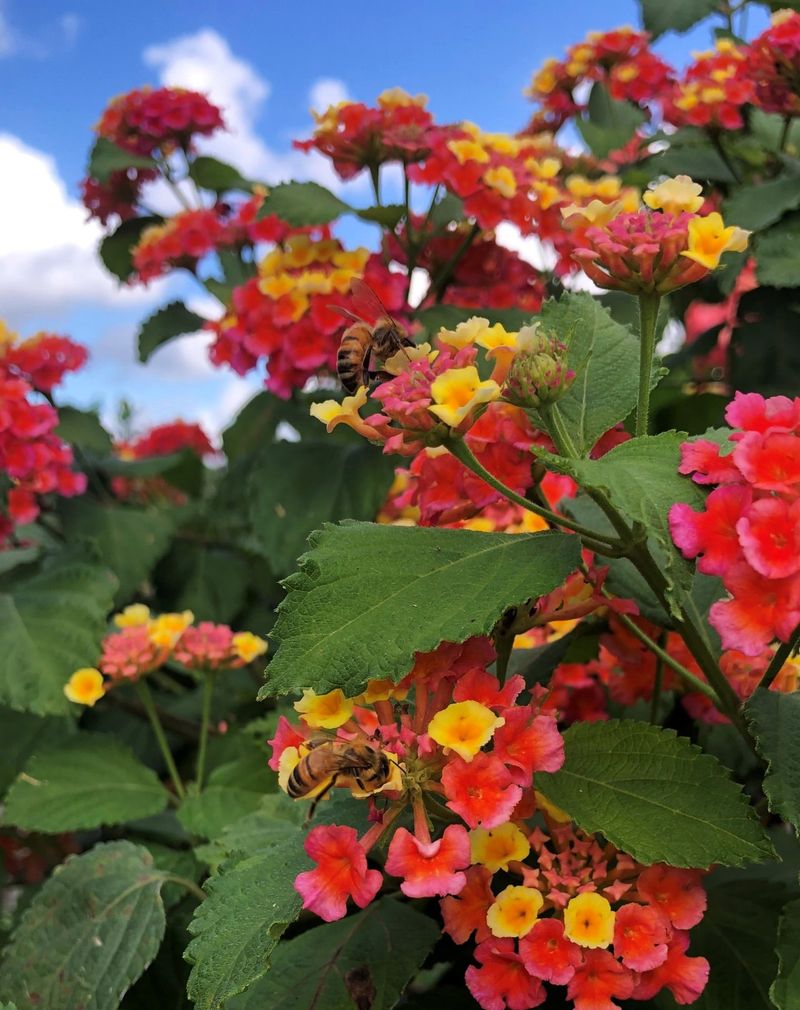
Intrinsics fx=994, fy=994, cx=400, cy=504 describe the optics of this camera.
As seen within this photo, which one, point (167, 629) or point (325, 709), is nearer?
point (325, 709)

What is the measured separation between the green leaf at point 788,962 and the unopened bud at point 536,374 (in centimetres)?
35

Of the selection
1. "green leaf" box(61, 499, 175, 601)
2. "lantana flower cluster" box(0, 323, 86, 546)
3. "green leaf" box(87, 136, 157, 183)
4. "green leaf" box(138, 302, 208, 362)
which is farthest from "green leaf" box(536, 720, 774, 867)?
"green leaf" box(87, 136, 157, 183)

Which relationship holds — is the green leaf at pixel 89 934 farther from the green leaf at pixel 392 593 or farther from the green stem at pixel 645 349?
the green stem at pixel 645 349

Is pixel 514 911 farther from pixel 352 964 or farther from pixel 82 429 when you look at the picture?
pixel 82 429

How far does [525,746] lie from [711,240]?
1.13 feet

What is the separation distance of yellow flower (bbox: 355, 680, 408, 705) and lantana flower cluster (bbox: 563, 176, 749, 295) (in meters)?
0.30

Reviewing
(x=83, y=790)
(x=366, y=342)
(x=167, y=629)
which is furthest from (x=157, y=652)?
(x=366, y=342)

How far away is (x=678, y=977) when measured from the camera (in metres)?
0.62

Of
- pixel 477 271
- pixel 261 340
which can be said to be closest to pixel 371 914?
pixel 261 340

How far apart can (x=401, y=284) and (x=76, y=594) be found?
583 mm

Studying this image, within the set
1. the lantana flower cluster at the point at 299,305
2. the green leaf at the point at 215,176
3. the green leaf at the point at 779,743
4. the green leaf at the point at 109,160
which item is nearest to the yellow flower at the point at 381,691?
the green leaf at the point at 779,743

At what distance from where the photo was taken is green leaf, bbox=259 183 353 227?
51.5 inches

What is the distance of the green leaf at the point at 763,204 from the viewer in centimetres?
129

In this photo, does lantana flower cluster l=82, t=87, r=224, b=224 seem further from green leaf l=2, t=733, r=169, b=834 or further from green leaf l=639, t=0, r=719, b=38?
green leaf l=2, t=733, r=169, b=834
